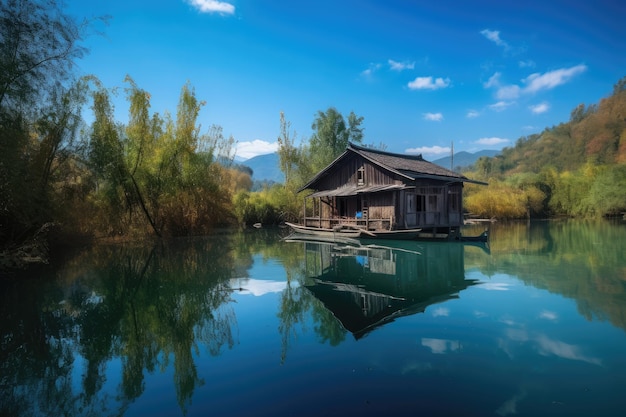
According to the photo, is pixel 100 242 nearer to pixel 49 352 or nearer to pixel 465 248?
pixel 49 352

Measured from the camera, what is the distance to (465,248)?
715 inches

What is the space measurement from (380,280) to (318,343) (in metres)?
4.91

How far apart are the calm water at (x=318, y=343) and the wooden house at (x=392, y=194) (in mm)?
8967

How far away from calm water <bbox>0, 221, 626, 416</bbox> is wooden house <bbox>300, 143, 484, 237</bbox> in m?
8.97

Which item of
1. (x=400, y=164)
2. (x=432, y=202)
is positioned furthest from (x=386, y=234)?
(x=400, y=164)

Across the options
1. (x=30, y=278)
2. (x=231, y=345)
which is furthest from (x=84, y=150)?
(x=231, y=345)

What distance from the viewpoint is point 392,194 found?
2111 cm

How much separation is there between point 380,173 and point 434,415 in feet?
62.2

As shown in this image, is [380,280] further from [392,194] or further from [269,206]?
[269,206]

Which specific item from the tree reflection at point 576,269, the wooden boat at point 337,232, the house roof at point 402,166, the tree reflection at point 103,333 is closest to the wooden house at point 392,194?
the house roof at point 402,166

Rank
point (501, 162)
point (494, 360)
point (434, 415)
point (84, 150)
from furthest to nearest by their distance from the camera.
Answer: point (501, 162), point (84, 150), point (494, 360), point (434, 415)

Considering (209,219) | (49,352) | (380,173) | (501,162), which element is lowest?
(49,352)

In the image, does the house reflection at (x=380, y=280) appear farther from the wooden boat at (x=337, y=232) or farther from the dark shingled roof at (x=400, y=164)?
the dark shingled roof at (x=400, y=164)

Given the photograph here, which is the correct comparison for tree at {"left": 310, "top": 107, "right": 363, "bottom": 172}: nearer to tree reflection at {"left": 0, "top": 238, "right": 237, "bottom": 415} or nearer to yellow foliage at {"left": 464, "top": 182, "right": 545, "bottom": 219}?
yellow foliage at {"left": 464, "top": 182, "right": 545, "bottom": 219}
